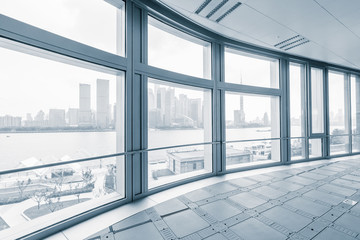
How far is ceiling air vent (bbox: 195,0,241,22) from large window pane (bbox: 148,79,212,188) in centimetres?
116

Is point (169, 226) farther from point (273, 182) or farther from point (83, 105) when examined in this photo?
point (273, 182)

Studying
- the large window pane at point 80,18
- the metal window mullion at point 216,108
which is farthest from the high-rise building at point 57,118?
the metal window mullion at point 216,108

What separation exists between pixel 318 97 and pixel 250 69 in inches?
103

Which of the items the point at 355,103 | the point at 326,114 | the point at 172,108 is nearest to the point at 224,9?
the point at 172,108

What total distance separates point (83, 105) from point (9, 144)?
75 centimetres

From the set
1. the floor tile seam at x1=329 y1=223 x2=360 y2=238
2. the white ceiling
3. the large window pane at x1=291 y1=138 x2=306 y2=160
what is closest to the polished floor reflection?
the floor tile seam at x1=329 y1=223 x2=360 y2=238

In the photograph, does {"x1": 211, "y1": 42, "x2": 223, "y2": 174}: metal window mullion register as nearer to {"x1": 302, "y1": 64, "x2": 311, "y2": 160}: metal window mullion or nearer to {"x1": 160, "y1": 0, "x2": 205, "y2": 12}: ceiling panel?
{"x1": 160, "y1": 0, "x2": 205, "y2": 12}: ceiling panel

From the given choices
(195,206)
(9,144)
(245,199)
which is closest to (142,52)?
(9,144)

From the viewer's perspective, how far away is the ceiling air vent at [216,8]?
250 cm

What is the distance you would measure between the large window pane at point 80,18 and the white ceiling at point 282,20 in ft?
2.50

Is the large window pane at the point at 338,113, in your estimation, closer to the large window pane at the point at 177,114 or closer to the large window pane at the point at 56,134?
the large window pane at the point at 177,114

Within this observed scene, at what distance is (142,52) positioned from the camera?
8.56 feet

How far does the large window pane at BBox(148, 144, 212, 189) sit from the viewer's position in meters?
2.87

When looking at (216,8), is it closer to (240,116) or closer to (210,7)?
(210,7)
